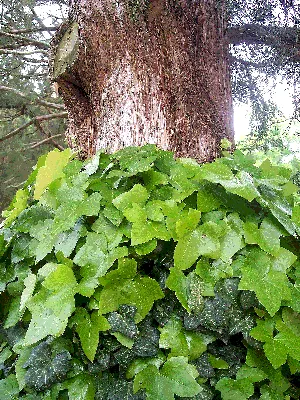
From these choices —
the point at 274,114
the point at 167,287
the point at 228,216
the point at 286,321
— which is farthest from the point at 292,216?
the point at 274,114

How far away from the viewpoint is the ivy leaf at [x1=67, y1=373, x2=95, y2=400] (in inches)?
48.3

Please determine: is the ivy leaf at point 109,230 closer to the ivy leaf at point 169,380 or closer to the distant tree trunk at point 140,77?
the ivy leaf at point 169,380

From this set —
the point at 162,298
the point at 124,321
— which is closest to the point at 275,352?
the point at 162,298

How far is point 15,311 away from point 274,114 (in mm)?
3884

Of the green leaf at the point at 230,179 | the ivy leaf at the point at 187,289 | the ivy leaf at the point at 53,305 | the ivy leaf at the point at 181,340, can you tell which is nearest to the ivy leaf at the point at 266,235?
the green leaf at the point at 230,179

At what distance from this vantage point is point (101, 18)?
2.03 meters

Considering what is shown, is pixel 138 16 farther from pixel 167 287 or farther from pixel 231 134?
pixel 167 287

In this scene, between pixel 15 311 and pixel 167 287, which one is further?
pixel 15 311

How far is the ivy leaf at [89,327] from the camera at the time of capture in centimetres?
119

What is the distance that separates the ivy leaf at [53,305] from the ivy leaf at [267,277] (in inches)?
22.9

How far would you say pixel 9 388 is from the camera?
1.33m

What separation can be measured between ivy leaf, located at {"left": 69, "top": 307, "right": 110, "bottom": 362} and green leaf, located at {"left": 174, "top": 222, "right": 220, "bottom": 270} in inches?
12.5

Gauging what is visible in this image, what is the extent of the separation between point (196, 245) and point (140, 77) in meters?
1.11

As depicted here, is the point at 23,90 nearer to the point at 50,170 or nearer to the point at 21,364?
the point at 50,170
